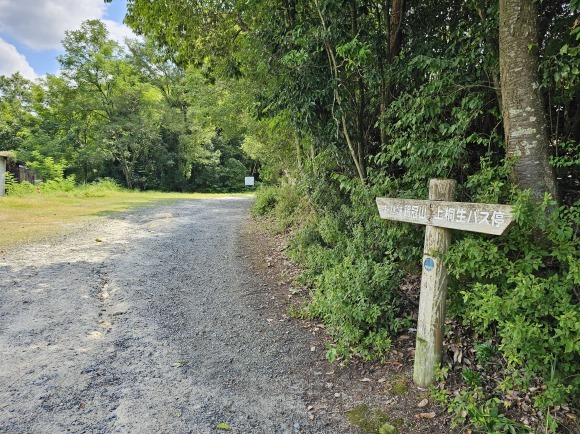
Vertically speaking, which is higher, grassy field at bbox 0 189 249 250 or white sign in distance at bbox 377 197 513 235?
white sign in distance at bbox 377 197 513 235

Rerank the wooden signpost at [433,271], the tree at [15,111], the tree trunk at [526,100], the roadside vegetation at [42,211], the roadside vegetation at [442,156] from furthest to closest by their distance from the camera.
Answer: the tree at [15,111]
the roadside vegetation at [42,211]
the wooden signpost at [433,271]
the tree trunk at [526,100]
the roadside vegetation at [442,156]

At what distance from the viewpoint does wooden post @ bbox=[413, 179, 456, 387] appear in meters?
2.71

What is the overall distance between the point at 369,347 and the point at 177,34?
6.86 metres

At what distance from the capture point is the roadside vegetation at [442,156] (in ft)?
7.55

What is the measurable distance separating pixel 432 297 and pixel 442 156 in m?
1.24

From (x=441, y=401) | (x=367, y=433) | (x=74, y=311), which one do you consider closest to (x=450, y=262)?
(x=441, y=401)

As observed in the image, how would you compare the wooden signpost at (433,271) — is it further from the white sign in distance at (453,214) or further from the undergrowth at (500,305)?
the undergrowth at (500,305)

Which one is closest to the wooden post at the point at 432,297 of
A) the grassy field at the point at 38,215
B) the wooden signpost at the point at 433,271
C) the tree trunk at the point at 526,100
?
the wooden signpost at the point at 433,271

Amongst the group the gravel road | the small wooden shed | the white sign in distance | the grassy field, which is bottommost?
the gravel road

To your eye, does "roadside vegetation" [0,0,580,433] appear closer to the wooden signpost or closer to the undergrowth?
the undergrowth

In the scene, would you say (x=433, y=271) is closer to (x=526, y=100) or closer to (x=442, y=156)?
(x=442, y=156)

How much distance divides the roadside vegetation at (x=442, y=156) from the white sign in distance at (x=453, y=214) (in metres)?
0.15

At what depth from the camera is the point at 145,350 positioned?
3.27 m

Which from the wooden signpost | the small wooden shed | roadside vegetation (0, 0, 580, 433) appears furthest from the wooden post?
the small wooden shed
